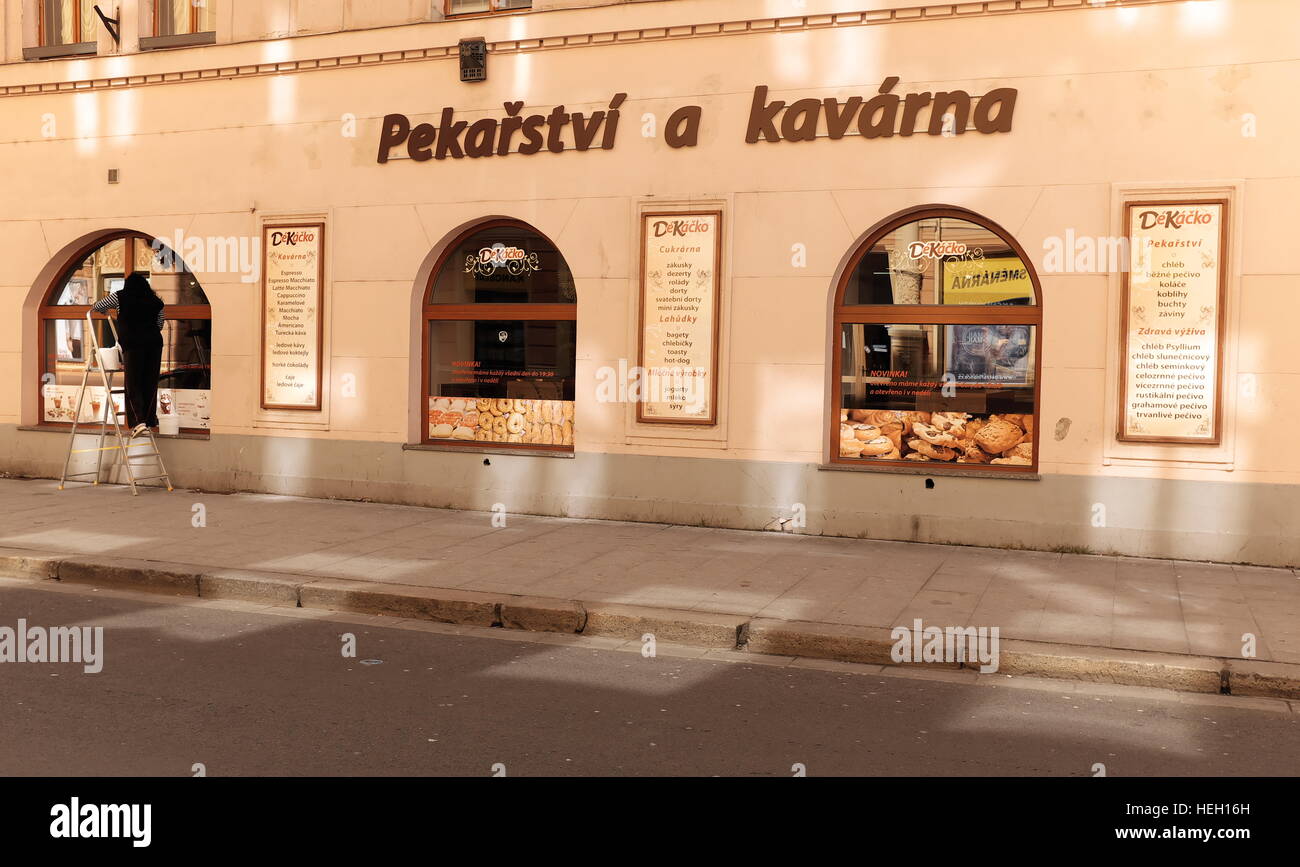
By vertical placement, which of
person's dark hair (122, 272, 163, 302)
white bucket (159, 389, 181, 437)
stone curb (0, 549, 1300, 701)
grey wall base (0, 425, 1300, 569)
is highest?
person's dark hair (122, 272, 163, 302)

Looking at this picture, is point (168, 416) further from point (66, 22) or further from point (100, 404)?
point (66, 22)

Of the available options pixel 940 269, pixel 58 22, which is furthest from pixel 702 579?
pixel 58 22

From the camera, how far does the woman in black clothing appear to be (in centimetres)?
1327

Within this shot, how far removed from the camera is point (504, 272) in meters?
12.5

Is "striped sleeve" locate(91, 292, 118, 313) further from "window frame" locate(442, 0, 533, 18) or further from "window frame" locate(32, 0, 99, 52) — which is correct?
"window frame" locate(442, 0, 533, 18)

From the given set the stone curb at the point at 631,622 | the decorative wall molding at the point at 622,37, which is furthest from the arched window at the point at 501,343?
the stone curb at the point at 631,622

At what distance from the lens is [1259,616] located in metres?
7.92

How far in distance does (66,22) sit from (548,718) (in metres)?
12.0

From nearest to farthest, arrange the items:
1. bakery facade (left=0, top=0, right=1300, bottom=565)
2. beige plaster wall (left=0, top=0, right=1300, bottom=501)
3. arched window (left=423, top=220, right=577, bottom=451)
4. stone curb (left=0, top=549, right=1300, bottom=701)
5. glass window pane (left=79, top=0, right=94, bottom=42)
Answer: stone curb (left=0, top=549, right=1300, bottom=701)
beige plaster wall (left=0, top=0, right=1300, bottom=501)
bakery facade (left=0, top=0, right=1300, bottom=565)
arched window (left=423, top=220, right=577, bottom=451)
glass window pane (left=79, top=0, right=94, bottom=42)

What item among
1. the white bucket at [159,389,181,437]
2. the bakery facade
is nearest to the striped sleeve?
the bakery facade

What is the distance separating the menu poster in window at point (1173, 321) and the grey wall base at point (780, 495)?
1.79ft
